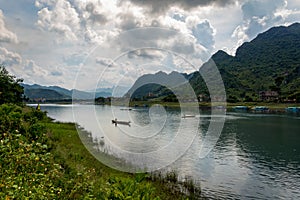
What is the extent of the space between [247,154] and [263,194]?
599 inches

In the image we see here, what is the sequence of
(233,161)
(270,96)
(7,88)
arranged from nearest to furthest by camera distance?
1. (233,161)
2. (7,88)
3. (270,96)

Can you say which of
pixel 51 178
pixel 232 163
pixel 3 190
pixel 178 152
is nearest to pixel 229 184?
pixel 232 163

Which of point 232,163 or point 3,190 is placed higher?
point 3,190

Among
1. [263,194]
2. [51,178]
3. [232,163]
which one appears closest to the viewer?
[51,178]

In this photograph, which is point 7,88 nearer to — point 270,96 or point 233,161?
point 233,161

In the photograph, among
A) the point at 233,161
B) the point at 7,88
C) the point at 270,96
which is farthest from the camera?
the point at 270,96

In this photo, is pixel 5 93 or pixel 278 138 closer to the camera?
pixel 278 138

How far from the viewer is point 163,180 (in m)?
21.7

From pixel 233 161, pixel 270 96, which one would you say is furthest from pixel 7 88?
pixel 270 96

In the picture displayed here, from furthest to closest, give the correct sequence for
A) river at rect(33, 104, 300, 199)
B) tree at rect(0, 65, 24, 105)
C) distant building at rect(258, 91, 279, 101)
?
distant building at rect(258, 91, 279, 101)
tree at rect(0, 65, 24, 105)
river at rect(33, 104, 300, 199)

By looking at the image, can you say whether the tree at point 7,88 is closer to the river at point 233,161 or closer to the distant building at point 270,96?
the river at point 233,161

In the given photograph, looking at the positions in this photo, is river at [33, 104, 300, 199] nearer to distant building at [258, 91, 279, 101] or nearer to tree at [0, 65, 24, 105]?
tree at [0, 65, 24, 105]

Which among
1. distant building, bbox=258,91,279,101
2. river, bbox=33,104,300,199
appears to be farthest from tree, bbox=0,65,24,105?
distant building, bbox=258,91,279,101

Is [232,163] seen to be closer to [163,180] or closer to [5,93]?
[163,180]
